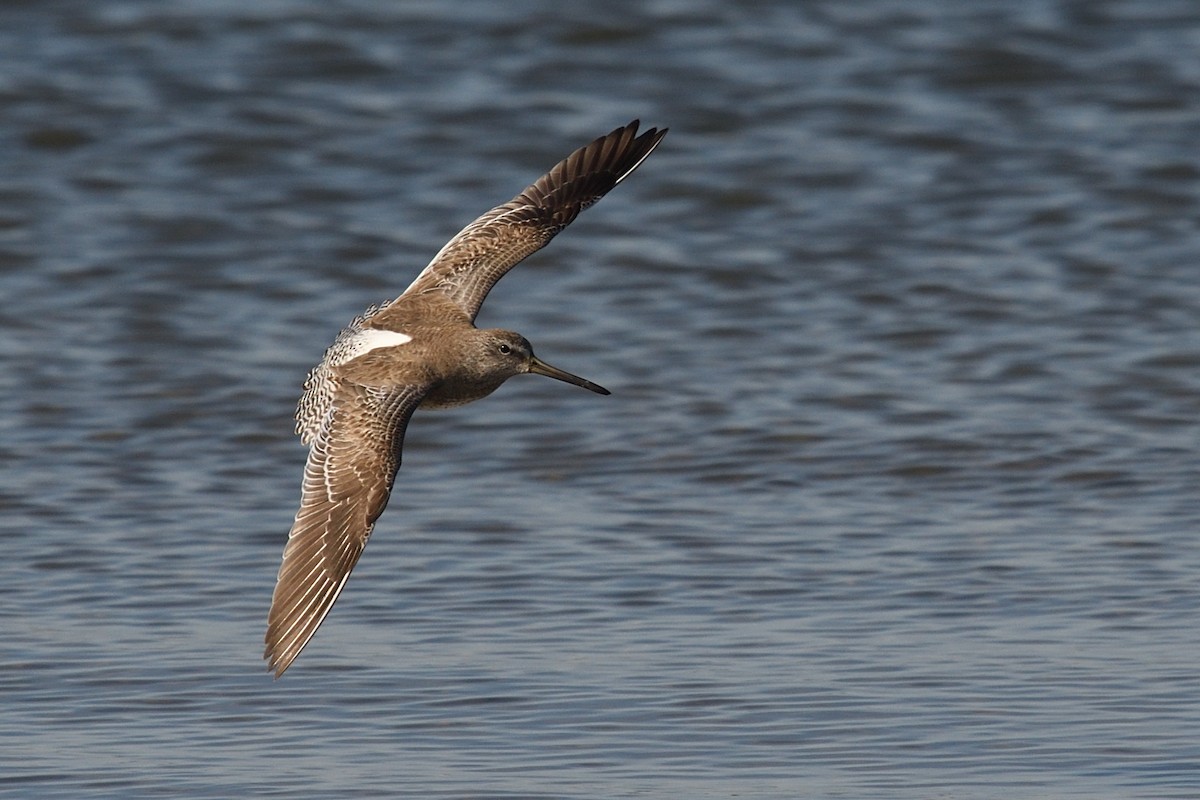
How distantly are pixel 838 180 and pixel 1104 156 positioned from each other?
5.64 feet

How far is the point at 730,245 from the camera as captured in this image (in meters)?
12.7

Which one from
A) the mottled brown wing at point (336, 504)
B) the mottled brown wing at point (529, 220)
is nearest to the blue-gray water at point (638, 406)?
the mottled brown wing at point (336, 504)

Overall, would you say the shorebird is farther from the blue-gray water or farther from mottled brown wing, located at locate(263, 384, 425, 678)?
the blue-gray water

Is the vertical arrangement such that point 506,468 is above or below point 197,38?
below

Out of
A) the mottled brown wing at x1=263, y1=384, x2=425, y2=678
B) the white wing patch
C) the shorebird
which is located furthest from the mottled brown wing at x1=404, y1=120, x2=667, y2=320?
the mottled brown wing at x1=263, y1=384, x2=425, y2=678

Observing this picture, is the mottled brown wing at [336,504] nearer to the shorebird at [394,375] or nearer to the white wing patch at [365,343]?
the shorebird at [394,375]

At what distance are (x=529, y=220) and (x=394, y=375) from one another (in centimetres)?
123

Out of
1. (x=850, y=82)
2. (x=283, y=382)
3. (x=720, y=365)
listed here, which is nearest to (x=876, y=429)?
(x=720, y=365)

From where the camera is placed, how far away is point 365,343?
22.7ft

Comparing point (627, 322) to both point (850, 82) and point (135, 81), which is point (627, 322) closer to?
point (850, 82)

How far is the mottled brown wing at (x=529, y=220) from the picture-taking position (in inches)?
292

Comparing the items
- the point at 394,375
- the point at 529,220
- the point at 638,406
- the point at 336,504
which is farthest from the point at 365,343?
the point at 638,406

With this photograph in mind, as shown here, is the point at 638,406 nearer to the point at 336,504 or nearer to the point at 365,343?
the point at 365,343

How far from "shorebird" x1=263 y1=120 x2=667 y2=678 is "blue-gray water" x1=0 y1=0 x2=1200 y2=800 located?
0.61 meters
